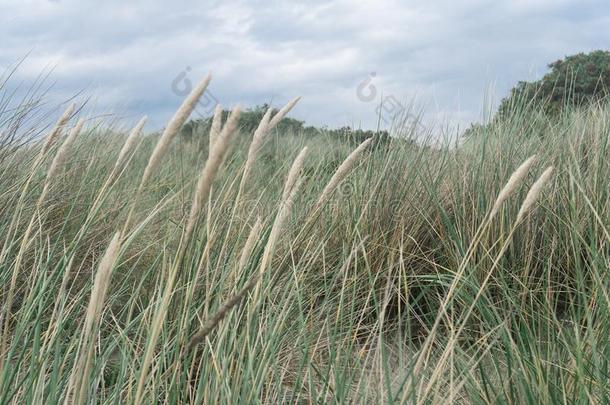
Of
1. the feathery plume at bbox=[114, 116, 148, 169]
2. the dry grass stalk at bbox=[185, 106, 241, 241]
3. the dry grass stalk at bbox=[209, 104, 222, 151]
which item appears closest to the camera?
the dry grass stalk at bbox=[185, 106, 241, 241]

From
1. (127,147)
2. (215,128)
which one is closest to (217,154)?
(215,128)

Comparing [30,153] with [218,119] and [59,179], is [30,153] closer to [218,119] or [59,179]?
[59,179]

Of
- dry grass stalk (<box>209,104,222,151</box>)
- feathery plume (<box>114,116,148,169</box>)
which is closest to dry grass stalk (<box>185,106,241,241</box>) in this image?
dry grass stalk (<box>209,104,222,151</box>)

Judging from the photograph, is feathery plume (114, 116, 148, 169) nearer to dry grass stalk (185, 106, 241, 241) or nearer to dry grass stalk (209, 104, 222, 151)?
dry grass stalk (209, 104, 222, 151)

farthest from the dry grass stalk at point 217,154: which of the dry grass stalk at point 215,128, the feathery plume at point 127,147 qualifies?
the feathery plume at point 127,147

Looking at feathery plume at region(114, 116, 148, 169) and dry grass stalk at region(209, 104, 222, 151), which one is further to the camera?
feathery plume at region(114, 116, 148, 169)

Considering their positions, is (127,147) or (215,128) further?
(127,147)

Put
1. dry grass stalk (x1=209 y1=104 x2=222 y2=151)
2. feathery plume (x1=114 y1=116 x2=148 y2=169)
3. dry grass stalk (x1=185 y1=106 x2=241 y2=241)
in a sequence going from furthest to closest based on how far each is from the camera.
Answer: feathery plume (x1=114 y1=116 x2=148 y2=169)
dry grass stalk (x1=209 y1=104 x2=222 y2=151)
dry grass stalk (x1=185 y1=106 x2=241 y2=241)

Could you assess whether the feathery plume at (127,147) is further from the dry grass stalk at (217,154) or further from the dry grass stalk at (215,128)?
the dry grass stalk at (217,154)

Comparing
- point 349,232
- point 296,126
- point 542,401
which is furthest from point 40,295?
point 296,126

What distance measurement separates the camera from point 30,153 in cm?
317

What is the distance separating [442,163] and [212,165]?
8.35ft

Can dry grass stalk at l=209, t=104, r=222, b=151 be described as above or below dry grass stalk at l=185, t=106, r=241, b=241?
above

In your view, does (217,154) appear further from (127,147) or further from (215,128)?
(127,147)
